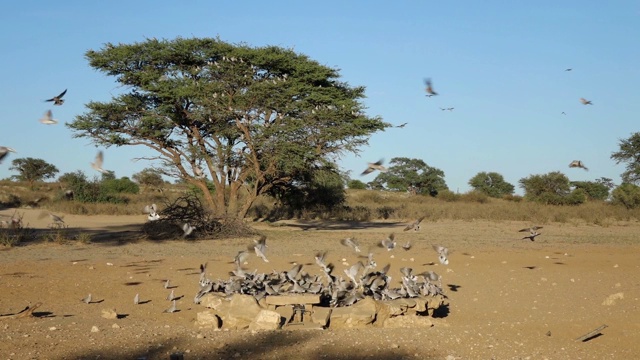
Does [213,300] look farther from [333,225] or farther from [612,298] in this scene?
[333,225]

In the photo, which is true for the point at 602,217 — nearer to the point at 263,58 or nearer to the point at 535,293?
the point at 263,58

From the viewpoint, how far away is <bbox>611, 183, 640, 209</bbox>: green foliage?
127ft

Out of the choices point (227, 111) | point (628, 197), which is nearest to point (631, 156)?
point (628, 197)

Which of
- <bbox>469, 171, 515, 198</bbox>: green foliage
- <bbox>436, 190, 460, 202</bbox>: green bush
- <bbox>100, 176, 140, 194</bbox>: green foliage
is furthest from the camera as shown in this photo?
<bbox>469, 171, 515, 198</bbox>: green foliage

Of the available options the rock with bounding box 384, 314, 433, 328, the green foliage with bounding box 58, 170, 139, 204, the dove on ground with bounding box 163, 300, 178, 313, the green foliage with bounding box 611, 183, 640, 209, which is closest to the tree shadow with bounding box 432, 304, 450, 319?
the rock with bounding box 384, 314, 433, 328

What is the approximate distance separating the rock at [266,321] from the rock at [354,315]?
26.4 inches

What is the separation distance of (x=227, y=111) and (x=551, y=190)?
29.1 meters

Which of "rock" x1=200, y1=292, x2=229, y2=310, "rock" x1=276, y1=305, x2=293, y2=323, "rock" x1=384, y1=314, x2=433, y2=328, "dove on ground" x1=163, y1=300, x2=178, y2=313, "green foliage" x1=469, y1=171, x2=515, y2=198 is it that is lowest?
"rock" x1=384, y1=314, x2=433, y2=328

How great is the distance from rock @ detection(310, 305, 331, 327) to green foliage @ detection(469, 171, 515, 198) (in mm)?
59833

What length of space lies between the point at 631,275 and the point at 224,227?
1093 cm

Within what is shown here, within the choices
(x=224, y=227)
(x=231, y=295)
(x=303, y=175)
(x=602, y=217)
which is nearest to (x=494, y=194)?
(x=602, y=217)

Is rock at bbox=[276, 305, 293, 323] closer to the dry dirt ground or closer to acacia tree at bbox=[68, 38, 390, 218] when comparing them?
the dry dirt ground

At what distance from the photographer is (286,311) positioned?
7.97 meters

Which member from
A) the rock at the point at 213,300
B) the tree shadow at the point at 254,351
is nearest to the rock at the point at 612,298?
the tree shadow at the point at 254,351
